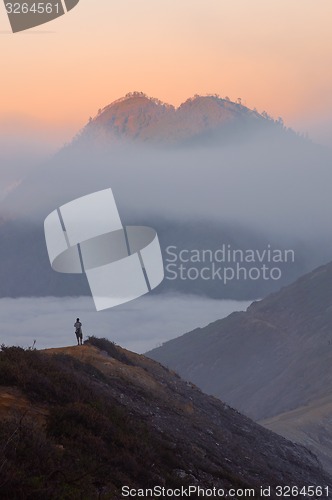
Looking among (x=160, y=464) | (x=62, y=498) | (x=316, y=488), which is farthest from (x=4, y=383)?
(x=316, y=488)

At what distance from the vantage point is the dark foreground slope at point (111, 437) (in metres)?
18.3

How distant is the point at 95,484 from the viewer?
1970cm

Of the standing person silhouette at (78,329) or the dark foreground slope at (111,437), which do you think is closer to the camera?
the dark foreground slope at (111,437)

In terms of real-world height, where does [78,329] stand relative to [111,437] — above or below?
below

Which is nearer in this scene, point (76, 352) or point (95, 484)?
point (95, 484)

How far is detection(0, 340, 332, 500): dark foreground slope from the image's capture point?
18.3 metres

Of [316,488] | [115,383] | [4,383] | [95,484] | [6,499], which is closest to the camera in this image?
[6,499]

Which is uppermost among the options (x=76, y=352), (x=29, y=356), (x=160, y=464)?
(x=29, y=356)

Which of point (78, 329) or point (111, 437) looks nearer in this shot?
point (111, 437)

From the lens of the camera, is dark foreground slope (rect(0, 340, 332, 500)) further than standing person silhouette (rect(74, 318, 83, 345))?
No

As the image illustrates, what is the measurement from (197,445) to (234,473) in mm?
1824

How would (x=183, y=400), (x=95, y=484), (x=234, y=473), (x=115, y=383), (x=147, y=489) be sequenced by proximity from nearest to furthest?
(x=95, y=484) → (x=147, y=489) → (x=234, y=473) → (x=115, y=383) → (x=183, y=400)

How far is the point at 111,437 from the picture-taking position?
75.4 ft

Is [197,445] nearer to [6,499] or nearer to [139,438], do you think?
[139,438]
